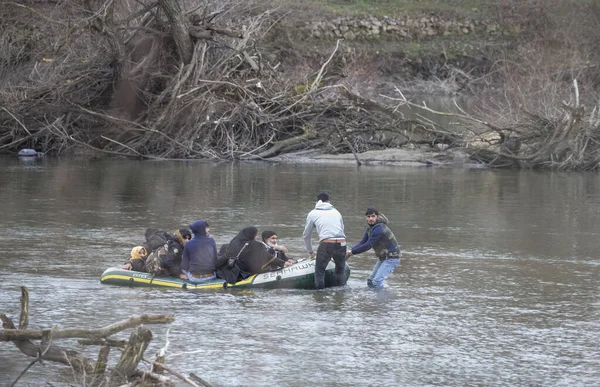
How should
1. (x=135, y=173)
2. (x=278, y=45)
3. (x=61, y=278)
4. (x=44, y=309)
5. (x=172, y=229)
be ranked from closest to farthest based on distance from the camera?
(x=44, y=309) < (x=61, y=278) < (x=172, y=229) < (x=135, y=173) < (x=278, y=45)

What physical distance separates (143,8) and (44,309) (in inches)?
871

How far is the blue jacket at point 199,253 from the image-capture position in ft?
51.8

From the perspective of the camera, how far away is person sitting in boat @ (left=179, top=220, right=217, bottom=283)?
51.9 ft

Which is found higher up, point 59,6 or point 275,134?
point 59,6

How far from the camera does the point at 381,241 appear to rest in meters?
15.9

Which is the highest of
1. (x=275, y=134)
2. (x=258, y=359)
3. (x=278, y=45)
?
(x=278, y=45)

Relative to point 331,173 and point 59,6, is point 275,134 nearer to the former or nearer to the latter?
point 331,173

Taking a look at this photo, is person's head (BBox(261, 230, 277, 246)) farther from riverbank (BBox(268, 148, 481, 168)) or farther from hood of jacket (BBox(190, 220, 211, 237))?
riverbank (BBox(268, 148, 481, 168))

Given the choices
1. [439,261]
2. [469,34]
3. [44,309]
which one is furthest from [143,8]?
[469,34]

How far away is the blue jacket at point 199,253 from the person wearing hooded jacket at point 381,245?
6.72 ft

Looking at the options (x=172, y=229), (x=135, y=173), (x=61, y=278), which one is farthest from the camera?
(x=135, y=173)

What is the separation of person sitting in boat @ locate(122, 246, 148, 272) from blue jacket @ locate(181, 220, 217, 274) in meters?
0.76

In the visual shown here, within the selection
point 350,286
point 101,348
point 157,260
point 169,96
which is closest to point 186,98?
point 169,96

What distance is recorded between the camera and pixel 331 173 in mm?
32312
